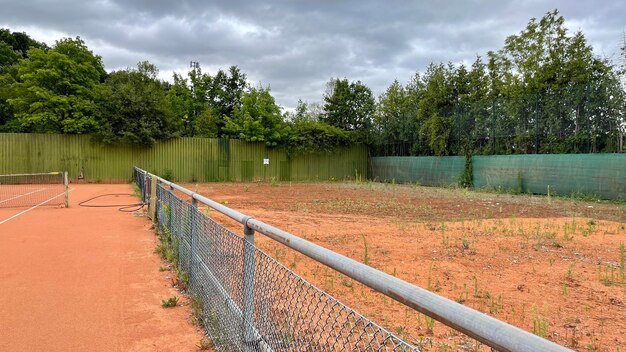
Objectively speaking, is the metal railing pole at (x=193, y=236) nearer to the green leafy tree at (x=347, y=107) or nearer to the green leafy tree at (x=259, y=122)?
the green leafy tree at (x=259, y=122)

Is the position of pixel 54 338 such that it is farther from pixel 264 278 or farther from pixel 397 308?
pixel 397 308

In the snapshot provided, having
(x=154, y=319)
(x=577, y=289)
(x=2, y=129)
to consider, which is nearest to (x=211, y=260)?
(x=154, y=319)

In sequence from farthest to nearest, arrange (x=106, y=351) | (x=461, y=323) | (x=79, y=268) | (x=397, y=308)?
(x=79, y=268) < (x=397, y=308) < (x=106, y=351) < (x=461, y=323)

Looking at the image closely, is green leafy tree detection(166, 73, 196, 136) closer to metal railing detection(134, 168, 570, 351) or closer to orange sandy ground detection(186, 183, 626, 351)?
orange sandy ground detection(186, 183, 626, 351)

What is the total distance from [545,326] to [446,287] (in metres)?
1.44

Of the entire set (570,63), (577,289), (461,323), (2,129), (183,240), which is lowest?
(577,289)

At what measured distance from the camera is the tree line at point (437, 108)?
19625mm

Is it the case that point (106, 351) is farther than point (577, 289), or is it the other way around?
point (577, 289)

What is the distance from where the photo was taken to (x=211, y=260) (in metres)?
3.83

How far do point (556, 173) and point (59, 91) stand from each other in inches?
1159

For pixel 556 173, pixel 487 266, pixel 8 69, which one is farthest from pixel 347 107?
pixel 487 266

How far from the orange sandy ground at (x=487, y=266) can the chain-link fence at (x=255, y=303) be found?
1.02 metres

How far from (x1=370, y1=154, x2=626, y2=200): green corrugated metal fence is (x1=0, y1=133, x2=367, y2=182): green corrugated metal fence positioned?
6496mm

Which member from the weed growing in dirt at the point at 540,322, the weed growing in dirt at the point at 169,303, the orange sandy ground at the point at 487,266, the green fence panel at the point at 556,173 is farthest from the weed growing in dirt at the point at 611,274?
the green fence panel at the point at 556,173
